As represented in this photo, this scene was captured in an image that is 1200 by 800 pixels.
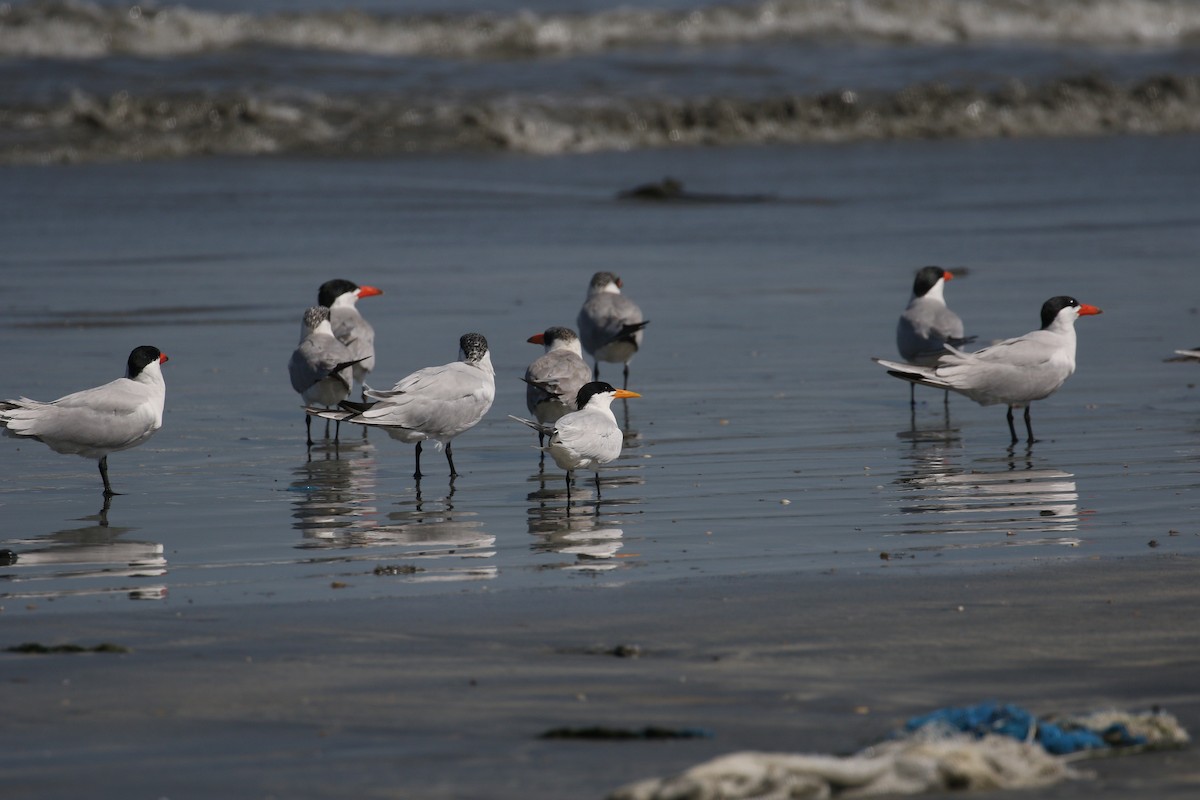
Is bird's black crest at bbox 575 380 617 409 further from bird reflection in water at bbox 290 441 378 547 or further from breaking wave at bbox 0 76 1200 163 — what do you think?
breaking wave at bbox 0 76 1200 163

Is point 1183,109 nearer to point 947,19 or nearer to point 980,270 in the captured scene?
point 947,19

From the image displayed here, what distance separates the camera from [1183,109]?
94.6 ft

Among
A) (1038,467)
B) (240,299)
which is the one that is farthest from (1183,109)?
(1038,467)

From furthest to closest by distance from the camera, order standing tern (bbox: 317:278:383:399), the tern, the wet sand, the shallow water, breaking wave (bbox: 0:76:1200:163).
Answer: breaking wave (bbox: 0:76:1200:163)
standing tern (bbox: 317:278:383:399)
the tern
the shallow water
the wet sand

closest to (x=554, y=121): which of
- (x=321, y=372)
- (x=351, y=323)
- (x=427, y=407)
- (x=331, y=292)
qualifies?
(x=331, y=292)

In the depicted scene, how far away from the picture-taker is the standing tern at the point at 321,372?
9.57 metres

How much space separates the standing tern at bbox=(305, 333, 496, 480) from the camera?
8.27m

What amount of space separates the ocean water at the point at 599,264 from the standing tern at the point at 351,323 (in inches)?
9.9

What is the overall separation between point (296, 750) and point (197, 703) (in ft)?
1.67

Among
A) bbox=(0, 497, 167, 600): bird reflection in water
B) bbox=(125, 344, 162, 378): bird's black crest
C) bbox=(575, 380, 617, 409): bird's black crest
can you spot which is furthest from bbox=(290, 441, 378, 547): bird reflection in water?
bbox=(575, 380, 617, 409): bird's black crest

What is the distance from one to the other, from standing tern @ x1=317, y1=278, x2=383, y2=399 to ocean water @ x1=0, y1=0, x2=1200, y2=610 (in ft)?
0.82

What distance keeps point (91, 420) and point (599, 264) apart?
309 inches

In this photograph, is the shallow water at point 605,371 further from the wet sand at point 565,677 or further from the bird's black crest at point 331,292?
the bird's black crest at point 331,292

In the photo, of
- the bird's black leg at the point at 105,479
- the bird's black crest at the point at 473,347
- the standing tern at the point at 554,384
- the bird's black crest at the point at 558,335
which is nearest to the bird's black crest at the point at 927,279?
the bird's black crest at the point at 558,335
